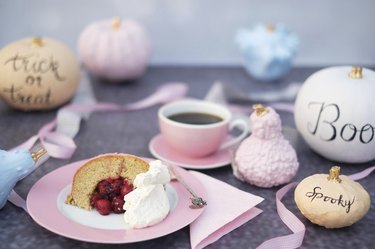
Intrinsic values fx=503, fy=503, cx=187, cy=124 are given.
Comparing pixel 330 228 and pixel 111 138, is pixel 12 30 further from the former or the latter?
pixel 330 228

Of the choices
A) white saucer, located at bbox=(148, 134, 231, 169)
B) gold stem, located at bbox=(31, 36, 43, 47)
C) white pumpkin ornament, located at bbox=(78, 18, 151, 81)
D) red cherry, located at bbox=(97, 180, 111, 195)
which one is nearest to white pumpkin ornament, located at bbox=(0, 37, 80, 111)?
gold stem, located at bbox=(31, 36, 43, 47)

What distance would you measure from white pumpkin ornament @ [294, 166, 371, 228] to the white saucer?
18 cm

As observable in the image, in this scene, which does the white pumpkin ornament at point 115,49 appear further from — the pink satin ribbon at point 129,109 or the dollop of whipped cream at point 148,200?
the dollop of whipped cream at point 148,200

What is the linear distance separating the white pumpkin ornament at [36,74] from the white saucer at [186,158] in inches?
9.5

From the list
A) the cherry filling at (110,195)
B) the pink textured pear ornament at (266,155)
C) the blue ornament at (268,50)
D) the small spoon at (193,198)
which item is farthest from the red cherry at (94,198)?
the blue ornament at (268,50)

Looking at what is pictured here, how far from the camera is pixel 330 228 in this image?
0.65 metres

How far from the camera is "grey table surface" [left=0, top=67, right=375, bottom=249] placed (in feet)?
2.02

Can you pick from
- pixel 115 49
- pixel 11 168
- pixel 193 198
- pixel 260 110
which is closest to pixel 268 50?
pixel 115 49

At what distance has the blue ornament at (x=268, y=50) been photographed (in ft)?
3.77

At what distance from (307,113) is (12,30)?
2.72 feet

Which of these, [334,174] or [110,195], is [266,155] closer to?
[334,174]

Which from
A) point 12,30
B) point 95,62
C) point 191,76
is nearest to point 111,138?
point 95,62

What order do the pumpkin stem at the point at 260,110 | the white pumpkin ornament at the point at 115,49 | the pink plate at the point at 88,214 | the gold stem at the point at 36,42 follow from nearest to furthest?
1. the pink plate at the point at 88,214
2. the pumpkin stem at the point at 260,110
3. the gold stem at the point at 36,42
4. the white pumpkin ornament at the point at 115,49

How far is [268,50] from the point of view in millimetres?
1146
